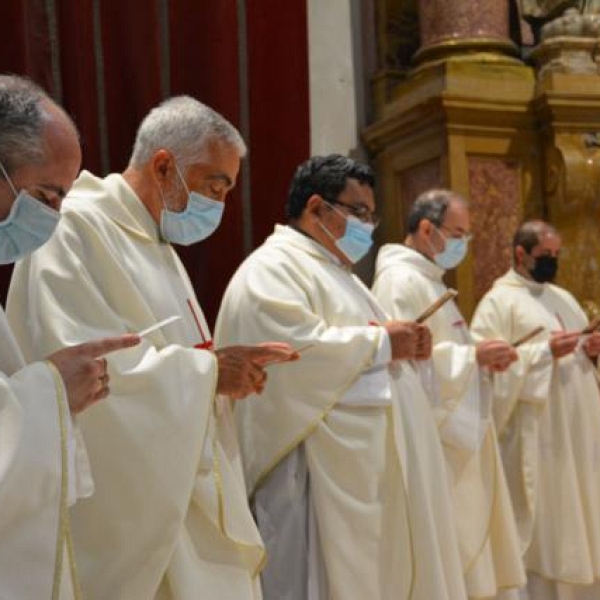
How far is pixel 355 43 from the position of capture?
650 centimetres

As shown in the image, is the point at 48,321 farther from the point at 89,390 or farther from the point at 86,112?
the point at 86,112

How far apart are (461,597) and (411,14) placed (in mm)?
3912

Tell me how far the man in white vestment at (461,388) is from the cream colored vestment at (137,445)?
4.93 ft

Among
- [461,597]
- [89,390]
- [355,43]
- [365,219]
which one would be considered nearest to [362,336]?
[365,219]

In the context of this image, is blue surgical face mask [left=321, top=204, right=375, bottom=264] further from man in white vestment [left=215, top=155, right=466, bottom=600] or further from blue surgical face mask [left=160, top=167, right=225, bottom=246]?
blue surgical face mask [left=160, top=167, right=225, bottom=246]

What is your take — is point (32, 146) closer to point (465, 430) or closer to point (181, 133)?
point (181, 133)

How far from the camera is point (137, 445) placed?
2.52 metres

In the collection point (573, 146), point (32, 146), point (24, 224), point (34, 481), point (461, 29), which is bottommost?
point (34, 481)

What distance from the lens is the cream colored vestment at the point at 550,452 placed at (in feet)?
Answer: 16.4

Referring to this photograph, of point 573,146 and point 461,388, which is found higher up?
point 573,146

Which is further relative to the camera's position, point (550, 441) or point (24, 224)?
point (550, 441)

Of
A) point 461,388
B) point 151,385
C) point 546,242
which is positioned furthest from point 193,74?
point 151,385

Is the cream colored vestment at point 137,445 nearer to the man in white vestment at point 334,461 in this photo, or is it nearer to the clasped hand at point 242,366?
the clasped hand at point 242,366

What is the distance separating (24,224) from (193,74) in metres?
3.26
